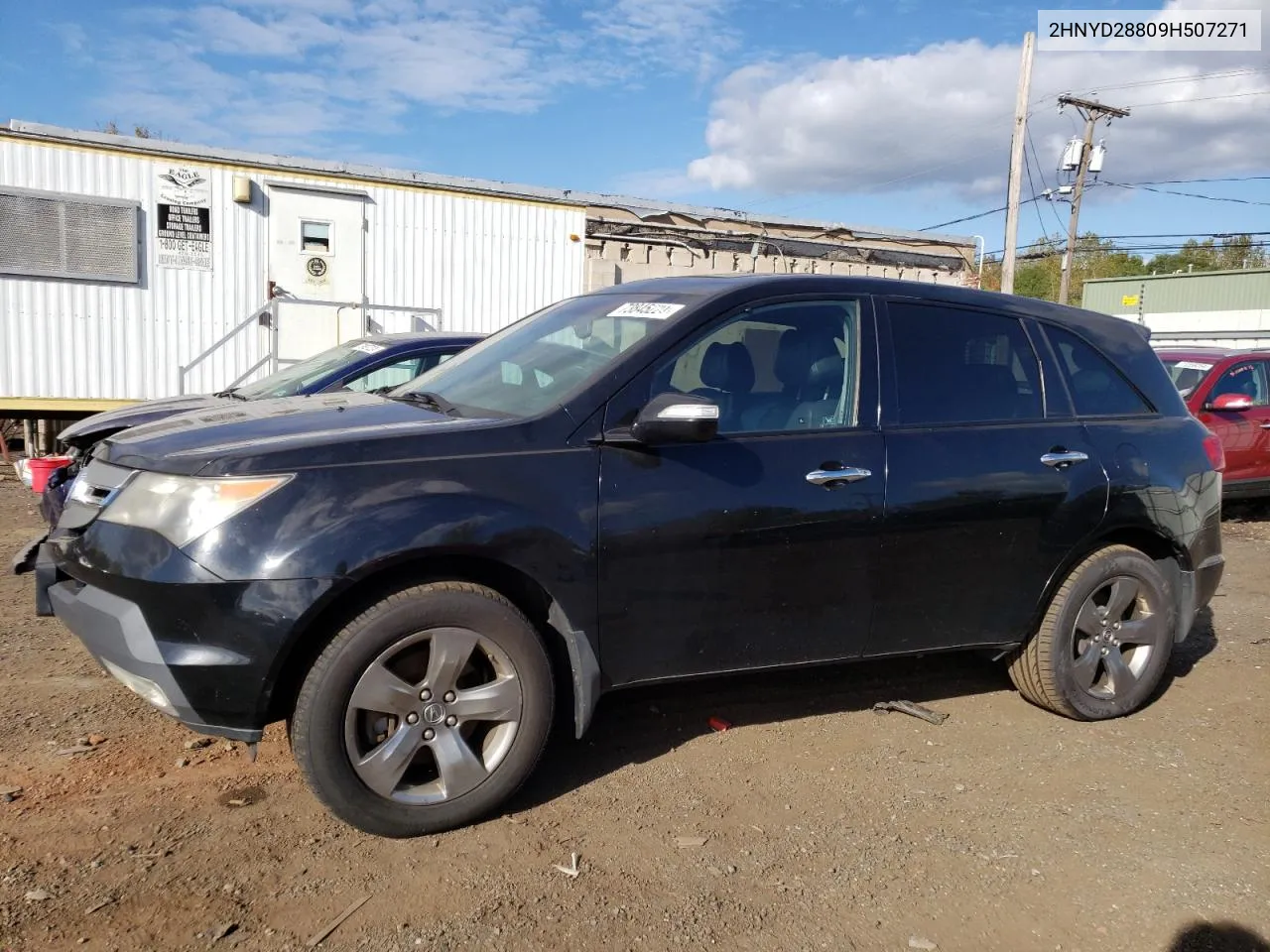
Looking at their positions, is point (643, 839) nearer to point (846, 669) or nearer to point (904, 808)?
point (904, 808)

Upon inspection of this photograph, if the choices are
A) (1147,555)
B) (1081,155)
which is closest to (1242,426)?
(1147,555)

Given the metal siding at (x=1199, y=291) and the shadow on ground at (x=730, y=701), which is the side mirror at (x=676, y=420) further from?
the metal siding at (x=1199, y=291)

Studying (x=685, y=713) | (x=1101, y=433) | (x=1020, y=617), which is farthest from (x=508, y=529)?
(x=1101, y=433)

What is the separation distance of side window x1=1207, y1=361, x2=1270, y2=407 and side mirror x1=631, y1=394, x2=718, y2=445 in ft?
25.5

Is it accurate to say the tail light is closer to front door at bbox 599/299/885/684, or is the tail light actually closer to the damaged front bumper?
front door at bbox 599/299/885/684

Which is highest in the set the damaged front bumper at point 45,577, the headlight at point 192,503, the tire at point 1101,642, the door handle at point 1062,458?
the door handle at point 1062,458

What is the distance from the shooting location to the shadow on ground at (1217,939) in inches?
110

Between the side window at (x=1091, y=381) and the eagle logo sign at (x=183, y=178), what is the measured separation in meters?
10.7

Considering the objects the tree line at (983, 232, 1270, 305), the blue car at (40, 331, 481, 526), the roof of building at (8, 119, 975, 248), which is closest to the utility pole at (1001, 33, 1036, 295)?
the roof of building at (8, 119, 975, 248)

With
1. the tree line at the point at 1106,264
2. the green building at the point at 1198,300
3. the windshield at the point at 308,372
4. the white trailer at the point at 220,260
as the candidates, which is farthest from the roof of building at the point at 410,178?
the tree line at the point at 1106,264

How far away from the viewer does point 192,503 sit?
9.58ft

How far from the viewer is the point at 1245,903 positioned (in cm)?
303

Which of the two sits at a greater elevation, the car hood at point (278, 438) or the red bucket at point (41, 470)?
the car hood at point (278, 438)

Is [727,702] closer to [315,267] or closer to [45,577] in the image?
[45,577]
